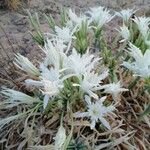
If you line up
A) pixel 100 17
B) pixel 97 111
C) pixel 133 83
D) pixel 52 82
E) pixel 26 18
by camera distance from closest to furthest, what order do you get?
pixel 52 82 → pixel 97 111 → pixel 133 83 → pixel 100 17 → pixel 26 18

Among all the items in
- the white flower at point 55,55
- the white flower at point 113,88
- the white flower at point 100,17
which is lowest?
the white flower at point 113,88

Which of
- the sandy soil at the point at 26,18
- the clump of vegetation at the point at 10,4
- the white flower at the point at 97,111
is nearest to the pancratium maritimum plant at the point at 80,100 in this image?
the white flower at the point at 97,111

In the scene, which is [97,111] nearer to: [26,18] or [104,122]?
[104,122]

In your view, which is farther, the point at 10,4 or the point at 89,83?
the point at 10,4

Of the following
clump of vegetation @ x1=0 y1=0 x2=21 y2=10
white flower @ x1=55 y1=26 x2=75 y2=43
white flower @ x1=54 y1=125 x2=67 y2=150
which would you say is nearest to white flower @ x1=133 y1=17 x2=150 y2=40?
white flower @ x1=55 y1=26 x2=75 y2=43

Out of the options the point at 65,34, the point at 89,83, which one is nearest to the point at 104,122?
the point at 89,83

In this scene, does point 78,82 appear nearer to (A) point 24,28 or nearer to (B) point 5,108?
(B) point 5,108

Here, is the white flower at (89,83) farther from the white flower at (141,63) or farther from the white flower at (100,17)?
the white flower at (100,17)

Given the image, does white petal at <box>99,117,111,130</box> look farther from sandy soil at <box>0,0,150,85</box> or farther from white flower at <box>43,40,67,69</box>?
sandy soil at <box>0,0,150,85</box>
